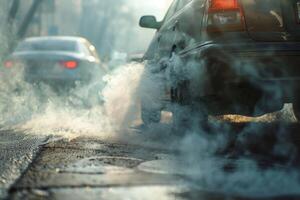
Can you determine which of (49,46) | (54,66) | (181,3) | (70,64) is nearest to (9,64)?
(54,66)

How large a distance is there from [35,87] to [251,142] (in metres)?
5.88

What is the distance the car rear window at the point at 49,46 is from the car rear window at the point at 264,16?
264 inches

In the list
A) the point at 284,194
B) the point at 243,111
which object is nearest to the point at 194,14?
the point at 243,111

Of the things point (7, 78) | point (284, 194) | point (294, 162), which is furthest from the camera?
point (7, 78)

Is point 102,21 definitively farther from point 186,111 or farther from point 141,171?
point 141,171

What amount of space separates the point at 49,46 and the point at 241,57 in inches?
277

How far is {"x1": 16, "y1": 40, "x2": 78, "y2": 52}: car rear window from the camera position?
1098cm

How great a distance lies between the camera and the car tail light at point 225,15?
4723 millimetres

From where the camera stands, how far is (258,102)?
4738 millimetres

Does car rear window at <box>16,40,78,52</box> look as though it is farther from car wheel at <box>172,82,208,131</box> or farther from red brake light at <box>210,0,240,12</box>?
red brake light at <box>210,0,240,12</box>

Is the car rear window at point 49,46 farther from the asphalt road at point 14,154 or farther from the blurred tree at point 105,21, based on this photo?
the blurred tree at point 105,21

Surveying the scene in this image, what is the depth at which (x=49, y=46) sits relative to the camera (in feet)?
36.2

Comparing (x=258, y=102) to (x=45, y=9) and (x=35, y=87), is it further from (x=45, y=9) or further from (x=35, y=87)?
(x=45, y=9)

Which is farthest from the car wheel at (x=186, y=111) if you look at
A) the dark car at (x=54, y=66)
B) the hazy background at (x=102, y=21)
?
the hazy background at (x=102, y=21)
